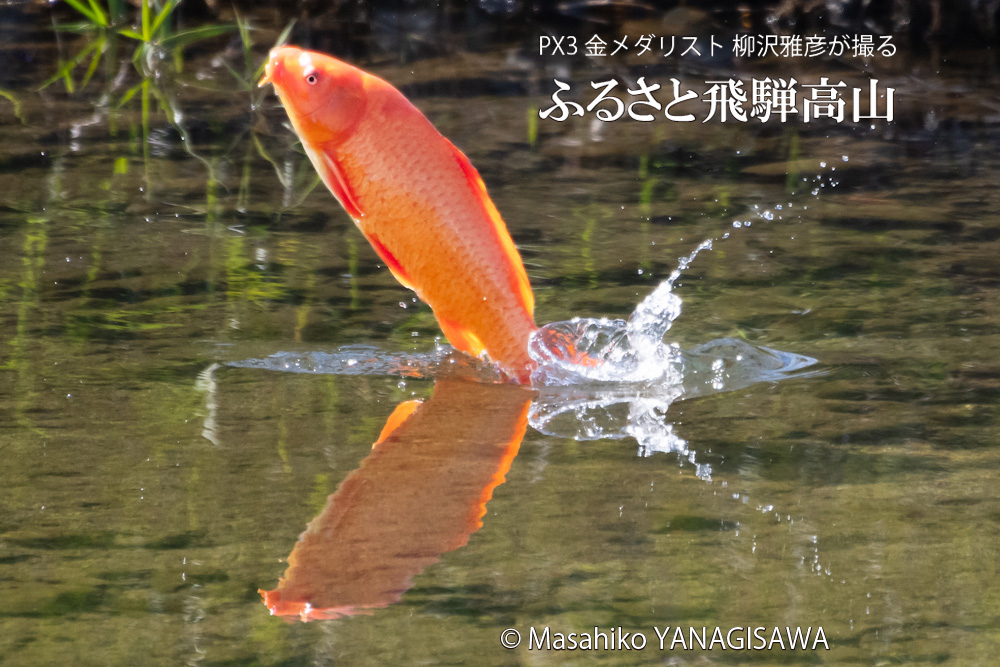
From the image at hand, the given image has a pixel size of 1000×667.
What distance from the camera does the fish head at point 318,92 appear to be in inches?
100

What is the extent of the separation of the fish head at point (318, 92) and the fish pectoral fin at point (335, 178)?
0.05m

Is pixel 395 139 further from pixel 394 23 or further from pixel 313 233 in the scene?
pixel 394 23

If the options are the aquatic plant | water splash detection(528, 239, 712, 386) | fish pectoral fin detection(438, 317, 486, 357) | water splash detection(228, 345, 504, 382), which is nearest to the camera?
fish pectoral fin detection(438, 317, 486, 357)

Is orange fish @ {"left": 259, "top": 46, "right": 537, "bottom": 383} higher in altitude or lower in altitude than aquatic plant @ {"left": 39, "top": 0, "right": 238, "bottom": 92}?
lower

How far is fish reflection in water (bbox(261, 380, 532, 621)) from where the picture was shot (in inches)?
84.0

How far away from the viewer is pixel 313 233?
15.4ft

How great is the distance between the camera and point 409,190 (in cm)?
267

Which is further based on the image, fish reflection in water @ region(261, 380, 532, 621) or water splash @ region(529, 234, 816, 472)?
water splash @ region(529, 234, 816, 472)

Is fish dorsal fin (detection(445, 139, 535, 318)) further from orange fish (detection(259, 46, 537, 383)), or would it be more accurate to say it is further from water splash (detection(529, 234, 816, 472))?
water splash (detection(529, 234, 816, 472))

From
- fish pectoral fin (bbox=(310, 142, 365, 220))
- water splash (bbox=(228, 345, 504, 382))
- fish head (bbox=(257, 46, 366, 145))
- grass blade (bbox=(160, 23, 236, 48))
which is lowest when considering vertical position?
water splash (bbox=(228, 345, 504, 382))

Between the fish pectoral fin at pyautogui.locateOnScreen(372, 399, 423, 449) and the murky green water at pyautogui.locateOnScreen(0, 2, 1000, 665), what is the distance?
0.09 feet

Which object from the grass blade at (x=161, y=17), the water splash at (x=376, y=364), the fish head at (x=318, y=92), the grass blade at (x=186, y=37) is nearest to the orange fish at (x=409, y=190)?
the fish head at (x=318, y=92)

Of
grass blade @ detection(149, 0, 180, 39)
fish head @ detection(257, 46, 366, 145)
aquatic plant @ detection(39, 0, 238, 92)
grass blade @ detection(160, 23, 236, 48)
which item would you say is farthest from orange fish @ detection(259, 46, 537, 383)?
grass blade @ detection(149, 0, 180, 39)

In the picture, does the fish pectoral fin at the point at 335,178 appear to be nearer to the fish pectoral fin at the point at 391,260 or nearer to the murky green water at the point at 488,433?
the fish pectoral fin at the point at 391,260
